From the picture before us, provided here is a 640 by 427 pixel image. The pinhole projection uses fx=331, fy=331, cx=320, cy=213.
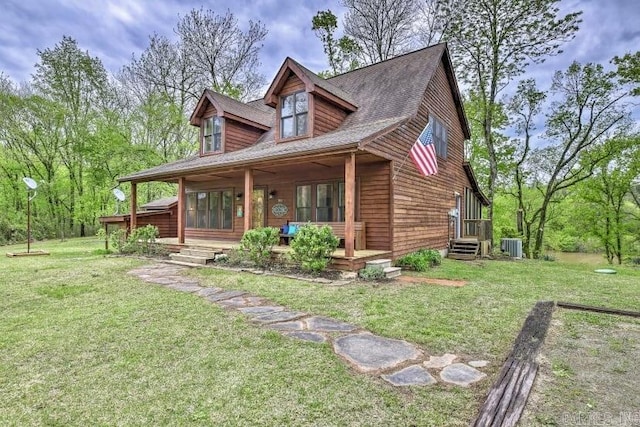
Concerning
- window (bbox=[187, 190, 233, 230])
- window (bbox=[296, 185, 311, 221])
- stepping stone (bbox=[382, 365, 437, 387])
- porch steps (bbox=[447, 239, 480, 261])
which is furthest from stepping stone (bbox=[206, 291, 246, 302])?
porch steps (bbox=[447, 239, 480, 261])

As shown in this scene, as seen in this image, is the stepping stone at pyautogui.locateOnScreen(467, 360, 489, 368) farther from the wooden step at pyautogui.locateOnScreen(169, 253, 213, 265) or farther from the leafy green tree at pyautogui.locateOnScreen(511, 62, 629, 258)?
the leafy green tree at pyautogui.locateOnScreen(511, 62, 629, 258)

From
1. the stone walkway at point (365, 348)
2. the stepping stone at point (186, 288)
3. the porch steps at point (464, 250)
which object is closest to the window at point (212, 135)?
the stepping stone at point (186, 288)

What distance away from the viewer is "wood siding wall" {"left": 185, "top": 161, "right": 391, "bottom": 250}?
8.80 metres

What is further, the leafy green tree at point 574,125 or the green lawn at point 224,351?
the leafy green tree at point 574,125

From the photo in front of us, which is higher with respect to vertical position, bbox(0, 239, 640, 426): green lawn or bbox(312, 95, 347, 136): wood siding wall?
bbox(312, 95, 347, 136): wood siding wall

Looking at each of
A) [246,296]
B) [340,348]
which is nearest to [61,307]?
[246,296]

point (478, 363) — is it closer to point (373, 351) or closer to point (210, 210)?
point (373, 351)

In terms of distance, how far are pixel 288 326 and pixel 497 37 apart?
634 inches

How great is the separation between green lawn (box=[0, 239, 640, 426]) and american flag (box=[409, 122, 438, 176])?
3144 millimetres

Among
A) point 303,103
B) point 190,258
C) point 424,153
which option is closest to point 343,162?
point 424,153

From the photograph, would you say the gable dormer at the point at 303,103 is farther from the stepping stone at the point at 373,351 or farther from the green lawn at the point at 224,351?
the stepping stone at the point at 373,351

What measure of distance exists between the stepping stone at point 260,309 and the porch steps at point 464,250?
8.50 m

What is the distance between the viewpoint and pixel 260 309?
4.73m

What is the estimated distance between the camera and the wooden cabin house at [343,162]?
8.59 meters
